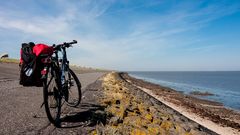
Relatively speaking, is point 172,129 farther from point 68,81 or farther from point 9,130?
point 9,130

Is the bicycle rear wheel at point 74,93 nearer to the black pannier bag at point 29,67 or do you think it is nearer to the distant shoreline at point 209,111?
the black pannier bag at point 29,67

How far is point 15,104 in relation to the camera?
8008 millimetres

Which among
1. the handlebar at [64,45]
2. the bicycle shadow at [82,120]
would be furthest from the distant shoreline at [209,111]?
the handlebar at [64,45]

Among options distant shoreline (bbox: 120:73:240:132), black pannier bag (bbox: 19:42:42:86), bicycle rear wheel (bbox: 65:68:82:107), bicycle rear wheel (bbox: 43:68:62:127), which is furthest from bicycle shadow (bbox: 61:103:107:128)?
distant shoreline (bbox: 120:73:240:132)

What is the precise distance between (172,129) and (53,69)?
153 inches

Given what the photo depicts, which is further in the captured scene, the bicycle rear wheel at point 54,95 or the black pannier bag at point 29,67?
the bicycle rear wheel at point 54,95

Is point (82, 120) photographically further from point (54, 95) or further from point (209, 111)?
point (209, 111)

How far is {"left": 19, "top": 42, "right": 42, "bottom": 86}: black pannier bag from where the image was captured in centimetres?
561

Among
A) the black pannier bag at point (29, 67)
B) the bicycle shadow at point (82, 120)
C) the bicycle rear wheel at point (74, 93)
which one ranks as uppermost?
the black pannier bag at point (29, 67)

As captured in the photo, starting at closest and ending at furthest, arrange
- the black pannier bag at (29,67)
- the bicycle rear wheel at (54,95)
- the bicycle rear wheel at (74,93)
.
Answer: the black pannier bag at (29,67)
the bicycle rear wheel at (54,95)
the bicycle rear wheel at (74,93)

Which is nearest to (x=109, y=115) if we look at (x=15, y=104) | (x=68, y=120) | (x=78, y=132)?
(x=68, y=120)

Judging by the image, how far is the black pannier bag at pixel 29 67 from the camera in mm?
5605

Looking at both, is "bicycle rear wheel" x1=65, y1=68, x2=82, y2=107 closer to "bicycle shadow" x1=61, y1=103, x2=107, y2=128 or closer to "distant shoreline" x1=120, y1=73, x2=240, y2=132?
"bicycle shadow" x1=61, y1=103, x2=107, y2=128

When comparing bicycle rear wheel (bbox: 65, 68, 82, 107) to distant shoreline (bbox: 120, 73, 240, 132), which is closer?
bicycle rear wheel (bbox: 65, 68, 82, 107)
